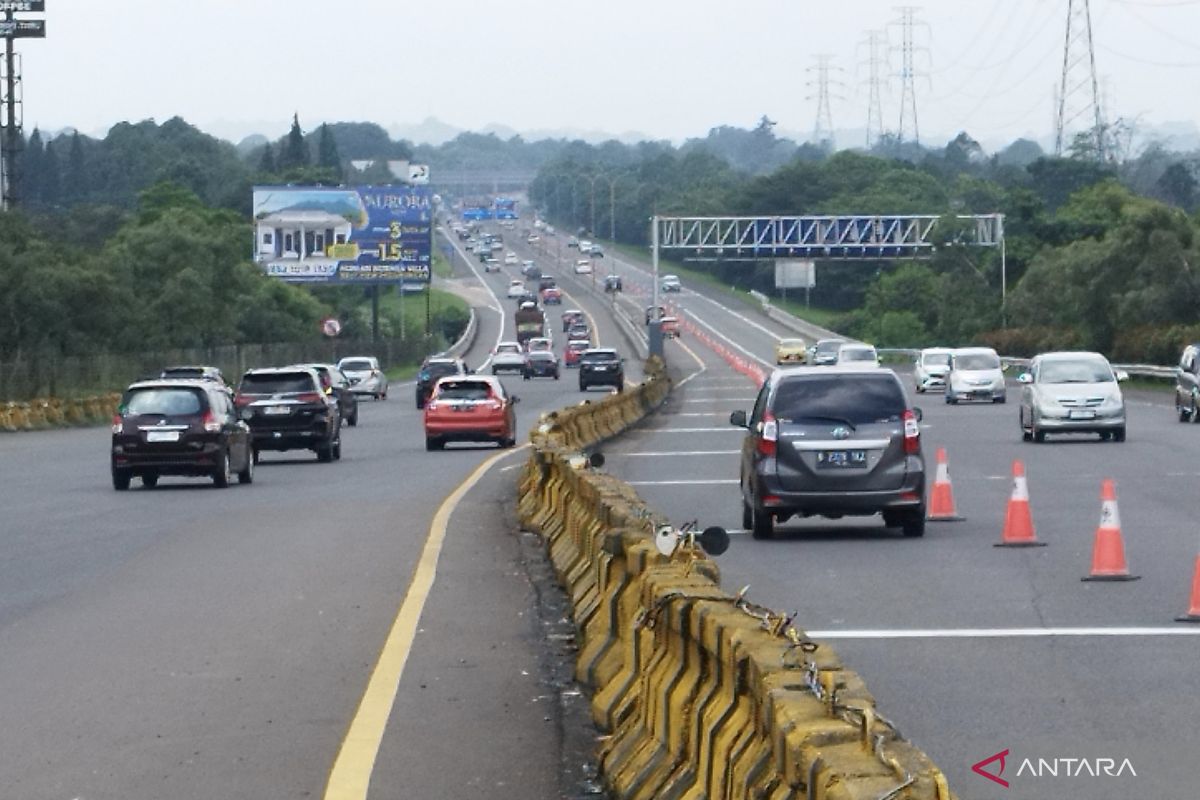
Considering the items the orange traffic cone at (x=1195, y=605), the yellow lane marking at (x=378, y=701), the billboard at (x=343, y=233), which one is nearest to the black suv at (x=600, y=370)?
the billboard at (x=343, y=233)

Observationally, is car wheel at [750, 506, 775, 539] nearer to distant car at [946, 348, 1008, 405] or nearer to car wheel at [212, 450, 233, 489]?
car wheel at [212, 450, 233, 489]

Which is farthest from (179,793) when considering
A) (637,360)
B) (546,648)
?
(637,360)

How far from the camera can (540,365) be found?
9006cm

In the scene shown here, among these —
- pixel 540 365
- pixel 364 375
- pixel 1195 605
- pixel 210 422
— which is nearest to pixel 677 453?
pixel 210 422

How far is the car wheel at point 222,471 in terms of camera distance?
30.8m

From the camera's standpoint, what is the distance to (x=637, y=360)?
115562mm

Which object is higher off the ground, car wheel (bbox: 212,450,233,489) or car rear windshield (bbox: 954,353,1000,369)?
car rear windshield (bbox: 954,353,1000,369)

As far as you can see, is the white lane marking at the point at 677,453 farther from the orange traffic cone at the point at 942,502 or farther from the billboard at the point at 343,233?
the billboard at the point at 343,233

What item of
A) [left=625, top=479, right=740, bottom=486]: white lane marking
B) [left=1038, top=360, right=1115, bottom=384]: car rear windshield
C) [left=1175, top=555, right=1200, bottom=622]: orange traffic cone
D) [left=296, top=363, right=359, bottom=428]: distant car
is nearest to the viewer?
[left=1175, top=555, right=1200, bottom=622]: orange traffic cone

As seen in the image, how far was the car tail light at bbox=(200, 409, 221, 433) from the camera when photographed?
30.8 metres

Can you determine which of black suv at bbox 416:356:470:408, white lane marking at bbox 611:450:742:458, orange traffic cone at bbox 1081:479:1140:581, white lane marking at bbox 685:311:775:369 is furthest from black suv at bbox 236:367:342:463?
white lane marking at bbox 685:311:775:369

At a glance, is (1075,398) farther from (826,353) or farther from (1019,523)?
(826,353)

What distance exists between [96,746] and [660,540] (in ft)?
9.10

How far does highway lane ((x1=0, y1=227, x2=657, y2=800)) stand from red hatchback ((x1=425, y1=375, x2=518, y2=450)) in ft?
42.8
